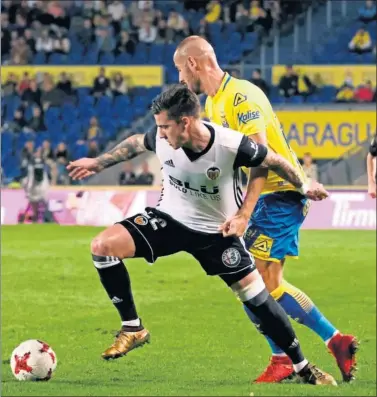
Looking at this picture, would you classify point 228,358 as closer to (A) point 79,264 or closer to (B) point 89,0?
(A) point 79,264

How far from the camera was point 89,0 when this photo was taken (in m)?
33.2

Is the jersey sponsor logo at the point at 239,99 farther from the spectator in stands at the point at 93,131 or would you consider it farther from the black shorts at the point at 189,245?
the spectator in stands at the point at 93,131

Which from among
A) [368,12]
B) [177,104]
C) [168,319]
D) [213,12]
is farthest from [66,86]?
[177,104]

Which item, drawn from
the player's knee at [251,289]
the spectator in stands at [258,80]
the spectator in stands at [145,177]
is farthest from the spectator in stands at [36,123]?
the player's knee at [251,289]

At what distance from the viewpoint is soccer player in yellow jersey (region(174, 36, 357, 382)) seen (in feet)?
24.9

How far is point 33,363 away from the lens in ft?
25.8

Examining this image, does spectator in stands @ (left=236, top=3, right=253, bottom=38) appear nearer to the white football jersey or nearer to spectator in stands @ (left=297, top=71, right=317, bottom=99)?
spectator in stands @ (left=297, top=71, right=317, bottom=99)

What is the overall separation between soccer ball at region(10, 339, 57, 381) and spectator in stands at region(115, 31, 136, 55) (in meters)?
24.0

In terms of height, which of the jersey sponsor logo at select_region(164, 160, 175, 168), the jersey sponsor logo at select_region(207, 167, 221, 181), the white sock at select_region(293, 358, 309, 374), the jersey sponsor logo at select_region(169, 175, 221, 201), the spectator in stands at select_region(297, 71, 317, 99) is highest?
the jersey sponsor logo at select_region(164, 160, 175, 168)

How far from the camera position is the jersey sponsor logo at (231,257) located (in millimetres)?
7254

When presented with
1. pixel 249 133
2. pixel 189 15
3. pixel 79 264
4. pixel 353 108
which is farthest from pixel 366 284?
pixel 189 15

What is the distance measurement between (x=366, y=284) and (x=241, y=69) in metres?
13.2

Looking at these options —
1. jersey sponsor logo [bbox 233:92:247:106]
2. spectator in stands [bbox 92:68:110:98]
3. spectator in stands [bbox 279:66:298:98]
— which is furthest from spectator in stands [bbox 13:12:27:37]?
jersey sponsor logo [bbox 233:92:247:106]

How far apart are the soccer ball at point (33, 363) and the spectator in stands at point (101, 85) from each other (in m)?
22.5
